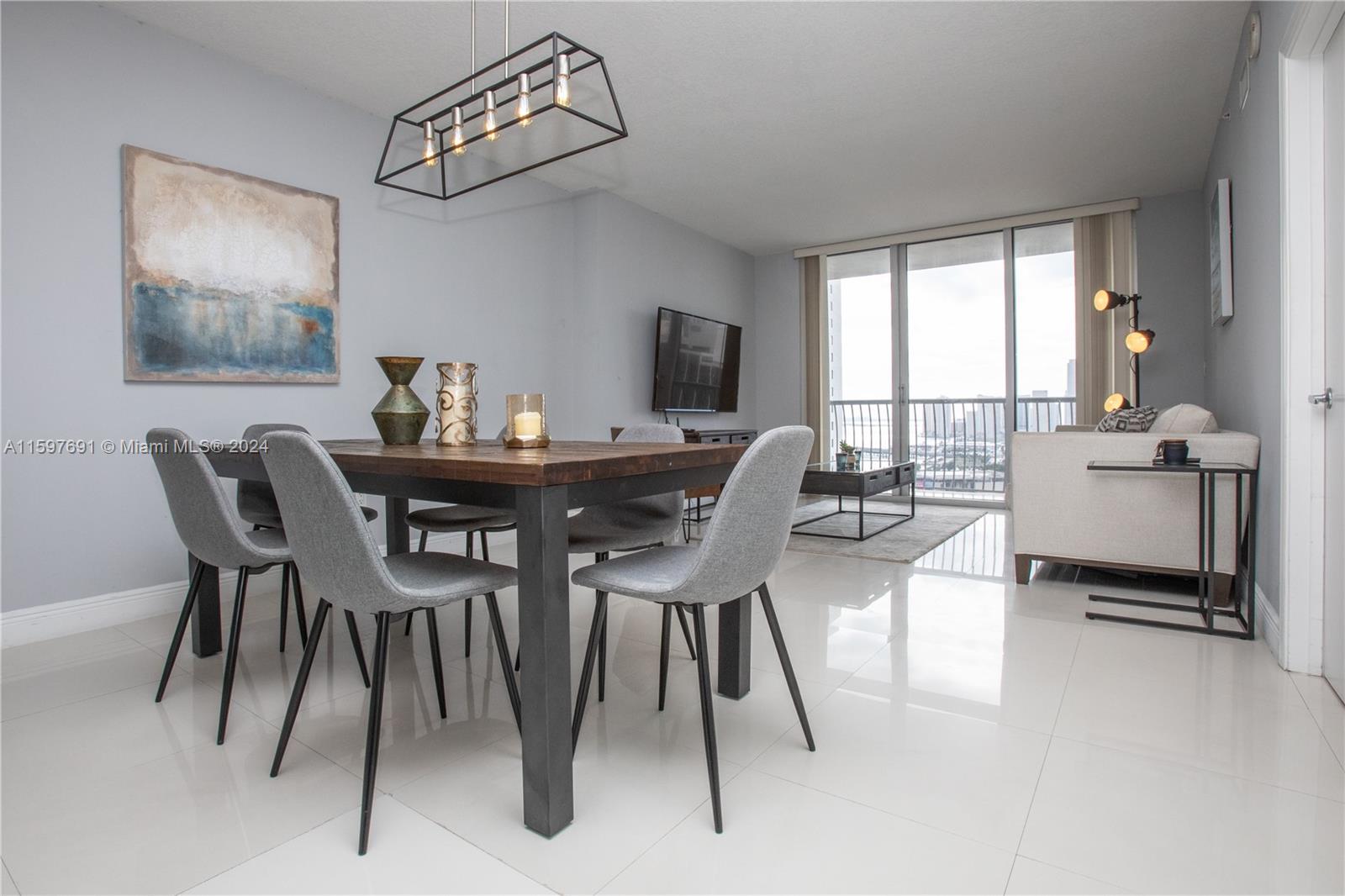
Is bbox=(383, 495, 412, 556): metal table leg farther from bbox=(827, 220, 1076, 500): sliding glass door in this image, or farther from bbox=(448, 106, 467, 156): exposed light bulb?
bbox=(827, 220, 1076, 500): sliding glass door

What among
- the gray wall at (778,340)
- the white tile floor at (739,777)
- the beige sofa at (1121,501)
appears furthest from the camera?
the gray wall at (778,340)

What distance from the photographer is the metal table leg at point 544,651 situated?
4.36ft

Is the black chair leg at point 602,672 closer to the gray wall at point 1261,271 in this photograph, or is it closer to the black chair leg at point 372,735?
the black chair leg at point 372,735

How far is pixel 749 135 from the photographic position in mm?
4293

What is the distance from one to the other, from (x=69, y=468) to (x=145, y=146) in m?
1.46

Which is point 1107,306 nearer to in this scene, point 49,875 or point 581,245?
point 581,245

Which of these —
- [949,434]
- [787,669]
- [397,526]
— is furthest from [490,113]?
[949,434]

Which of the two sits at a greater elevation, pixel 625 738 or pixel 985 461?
pixel 985 461

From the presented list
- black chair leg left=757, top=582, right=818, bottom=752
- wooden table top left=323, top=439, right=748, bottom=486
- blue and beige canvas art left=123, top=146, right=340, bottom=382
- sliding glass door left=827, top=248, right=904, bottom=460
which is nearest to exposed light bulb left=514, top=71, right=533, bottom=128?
wooden table top left=323, top=439, right=748, bottom=486

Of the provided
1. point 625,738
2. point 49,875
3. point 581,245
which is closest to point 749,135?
point 581,245

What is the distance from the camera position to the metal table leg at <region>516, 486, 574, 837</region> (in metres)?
1.33

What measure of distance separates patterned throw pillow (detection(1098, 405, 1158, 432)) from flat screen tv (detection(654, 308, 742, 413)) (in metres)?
3.44

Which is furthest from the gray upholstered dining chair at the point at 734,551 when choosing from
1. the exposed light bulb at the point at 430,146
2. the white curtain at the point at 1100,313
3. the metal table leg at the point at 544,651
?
the white curtain at the point at 1100,313

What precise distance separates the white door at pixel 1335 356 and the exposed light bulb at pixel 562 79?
2.25 meters
